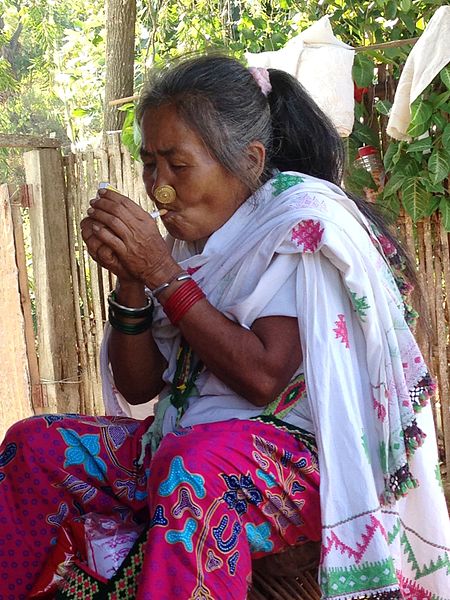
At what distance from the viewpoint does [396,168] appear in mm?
4195

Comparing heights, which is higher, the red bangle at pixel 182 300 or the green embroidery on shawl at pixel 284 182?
the green embroidery on shawl at pixel 284 182

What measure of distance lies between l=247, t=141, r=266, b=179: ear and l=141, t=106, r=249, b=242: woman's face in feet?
0.19

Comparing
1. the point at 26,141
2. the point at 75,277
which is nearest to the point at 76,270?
the point at 75,277

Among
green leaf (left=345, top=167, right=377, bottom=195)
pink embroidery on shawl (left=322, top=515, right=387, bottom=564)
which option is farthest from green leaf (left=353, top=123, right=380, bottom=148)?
pink embroidery on shawl (left=322, top=515, right=387, bottom=564)

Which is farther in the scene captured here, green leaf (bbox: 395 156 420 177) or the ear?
green leaf (bbox: 395 156 420 177)

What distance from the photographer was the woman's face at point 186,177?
6.72ft

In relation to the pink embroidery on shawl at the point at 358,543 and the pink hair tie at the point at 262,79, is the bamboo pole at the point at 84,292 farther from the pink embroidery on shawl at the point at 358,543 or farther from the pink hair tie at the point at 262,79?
the pink embroidery on shawl at the point at 358,543

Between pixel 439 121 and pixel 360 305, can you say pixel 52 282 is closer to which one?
pixel 439 121

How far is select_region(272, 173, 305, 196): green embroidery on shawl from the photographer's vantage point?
2109 millimetres

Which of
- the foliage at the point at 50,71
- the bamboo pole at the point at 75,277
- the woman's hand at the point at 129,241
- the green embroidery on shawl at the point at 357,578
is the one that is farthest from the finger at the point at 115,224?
the foliage at the point at 50,71

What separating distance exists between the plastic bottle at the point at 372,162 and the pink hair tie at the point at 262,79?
7.25ft

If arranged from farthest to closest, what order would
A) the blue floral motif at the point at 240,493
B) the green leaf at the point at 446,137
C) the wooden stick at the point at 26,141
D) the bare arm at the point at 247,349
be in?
the wooden stick at the point at 26,141 < the green leaf at the point at 446,137 < the bare arm at the point at 247,349 < the blue floral motif at the point at 240,493

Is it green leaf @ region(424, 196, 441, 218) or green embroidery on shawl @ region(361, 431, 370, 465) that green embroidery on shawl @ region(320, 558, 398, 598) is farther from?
green leaf @ region(424, 196, 441, 218)

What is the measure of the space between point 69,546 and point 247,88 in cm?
115
